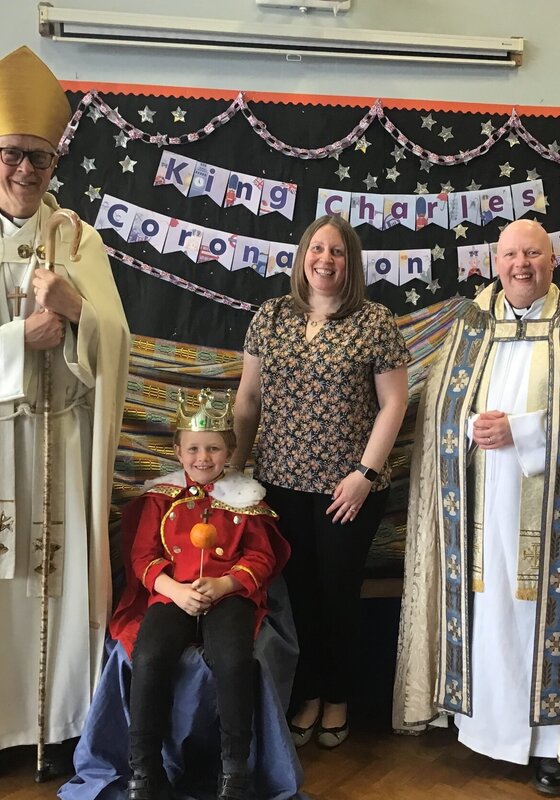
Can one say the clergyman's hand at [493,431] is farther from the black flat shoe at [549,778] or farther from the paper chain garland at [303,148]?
the paper chain garland at [303,148]

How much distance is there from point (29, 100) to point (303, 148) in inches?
60.9

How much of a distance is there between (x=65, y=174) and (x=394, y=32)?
1576 millimetres

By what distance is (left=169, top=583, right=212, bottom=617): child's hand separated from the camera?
2.16 meters

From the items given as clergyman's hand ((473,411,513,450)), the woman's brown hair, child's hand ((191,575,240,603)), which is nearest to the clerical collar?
clergyman's hand ((473,411,513,450))

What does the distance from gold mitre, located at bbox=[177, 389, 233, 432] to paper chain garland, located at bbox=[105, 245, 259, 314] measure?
113 centimetres

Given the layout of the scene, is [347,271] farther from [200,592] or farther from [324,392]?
[200,592]

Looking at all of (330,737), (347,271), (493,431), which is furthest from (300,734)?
(347,271)

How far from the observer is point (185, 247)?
340 cm

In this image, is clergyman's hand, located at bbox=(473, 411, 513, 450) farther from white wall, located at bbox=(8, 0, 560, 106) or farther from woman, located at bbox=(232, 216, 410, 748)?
white wall, located at bbox=(8, 0, 560, 106)

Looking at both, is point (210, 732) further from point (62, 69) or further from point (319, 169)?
point (62, 69)

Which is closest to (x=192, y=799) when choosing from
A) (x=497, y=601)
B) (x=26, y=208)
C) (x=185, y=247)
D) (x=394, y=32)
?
(x=497, y=601)

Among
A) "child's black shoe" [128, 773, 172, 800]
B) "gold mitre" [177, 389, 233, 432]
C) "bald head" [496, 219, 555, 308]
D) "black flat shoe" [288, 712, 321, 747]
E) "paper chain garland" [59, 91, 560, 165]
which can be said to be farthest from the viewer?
"paper chain garland" [59, 91, 560, 165]

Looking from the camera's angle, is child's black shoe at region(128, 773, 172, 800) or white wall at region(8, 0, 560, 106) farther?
white wall at region(8, 0, 560, 106)

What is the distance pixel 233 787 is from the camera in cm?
200
